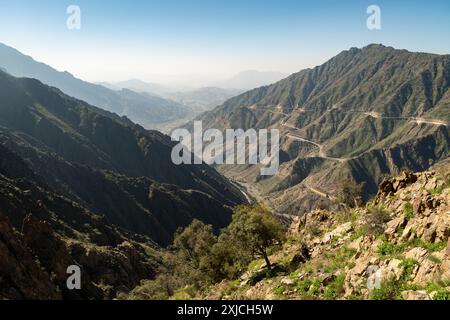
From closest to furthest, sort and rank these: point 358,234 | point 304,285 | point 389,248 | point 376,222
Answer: point 389,248
point 304,285
point 376,222
point 358,234

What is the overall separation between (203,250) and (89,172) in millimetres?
100399

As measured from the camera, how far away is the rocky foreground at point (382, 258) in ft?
61.1

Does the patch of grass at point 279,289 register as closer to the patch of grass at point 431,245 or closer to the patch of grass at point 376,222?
the patch of grass at point 376,222

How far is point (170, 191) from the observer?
145750 millimetres

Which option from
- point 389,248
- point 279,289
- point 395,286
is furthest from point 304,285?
point 395,286

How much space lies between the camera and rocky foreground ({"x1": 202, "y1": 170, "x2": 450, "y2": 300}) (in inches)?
733

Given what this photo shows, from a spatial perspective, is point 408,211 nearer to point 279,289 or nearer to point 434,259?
point 434,259

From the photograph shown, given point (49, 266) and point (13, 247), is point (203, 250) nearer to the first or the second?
point (49, 266)

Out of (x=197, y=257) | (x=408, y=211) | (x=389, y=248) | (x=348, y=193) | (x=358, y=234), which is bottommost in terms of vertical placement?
(x=197, y=257)

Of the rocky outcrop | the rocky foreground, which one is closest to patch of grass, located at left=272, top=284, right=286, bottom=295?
the rocky foreground

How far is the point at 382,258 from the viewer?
21969 mm

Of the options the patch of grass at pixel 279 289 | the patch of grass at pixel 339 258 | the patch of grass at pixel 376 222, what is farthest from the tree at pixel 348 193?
the patch of grass at pixel 279 289
